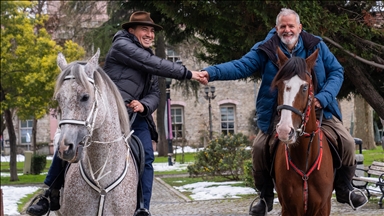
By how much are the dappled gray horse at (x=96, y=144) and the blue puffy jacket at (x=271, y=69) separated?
137 cm

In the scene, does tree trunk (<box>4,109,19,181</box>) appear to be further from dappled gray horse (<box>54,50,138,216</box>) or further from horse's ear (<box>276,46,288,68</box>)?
horse's ear (<box>276,46,288,68</box>)

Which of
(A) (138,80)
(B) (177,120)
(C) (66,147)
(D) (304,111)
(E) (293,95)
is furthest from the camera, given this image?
(B) (177,120)

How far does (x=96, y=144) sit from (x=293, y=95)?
5.66 feet

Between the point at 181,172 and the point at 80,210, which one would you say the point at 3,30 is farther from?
the point at 80,210

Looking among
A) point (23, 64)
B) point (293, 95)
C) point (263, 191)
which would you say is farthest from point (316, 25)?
point (23, 64)

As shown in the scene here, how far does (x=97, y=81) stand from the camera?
5.66 m

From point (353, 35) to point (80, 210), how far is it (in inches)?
371

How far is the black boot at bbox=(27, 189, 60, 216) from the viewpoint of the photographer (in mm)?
6297

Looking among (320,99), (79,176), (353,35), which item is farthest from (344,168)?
(353,35)

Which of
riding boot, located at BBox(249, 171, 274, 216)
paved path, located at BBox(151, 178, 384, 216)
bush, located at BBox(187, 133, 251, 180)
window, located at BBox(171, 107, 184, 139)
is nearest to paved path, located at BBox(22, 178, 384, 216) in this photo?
paved path, located at BBox(151, 178, 384, 216)

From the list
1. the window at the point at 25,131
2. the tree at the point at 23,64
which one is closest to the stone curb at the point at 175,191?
the tree at the point at 23,64

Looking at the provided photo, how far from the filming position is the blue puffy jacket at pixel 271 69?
683 cm

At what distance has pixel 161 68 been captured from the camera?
6297 mm

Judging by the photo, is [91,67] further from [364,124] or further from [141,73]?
[364,124]
